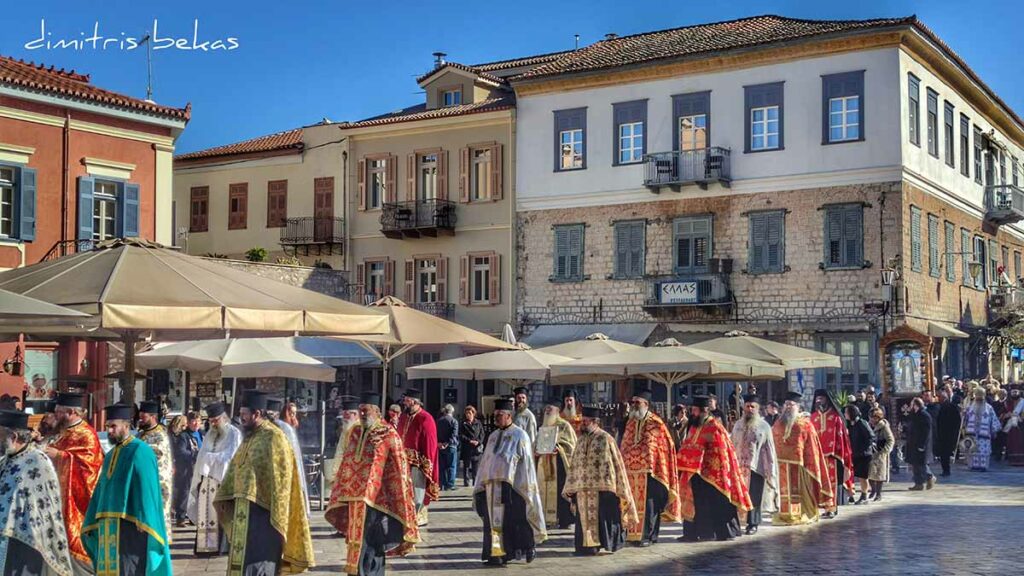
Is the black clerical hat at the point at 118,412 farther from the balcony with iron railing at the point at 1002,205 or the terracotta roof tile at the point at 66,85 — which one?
the balcony with iron railing at the point at 1002,205

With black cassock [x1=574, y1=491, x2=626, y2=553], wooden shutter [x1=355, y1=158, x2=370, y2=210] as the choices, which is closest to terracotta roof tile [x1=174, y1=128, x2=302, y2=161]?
wooden shutter [x1=355, y1=158, x2=370, y2=210]

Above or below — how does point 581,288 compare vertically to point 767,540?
above

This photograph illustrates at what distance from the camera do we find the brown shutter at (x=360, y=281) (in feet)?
127

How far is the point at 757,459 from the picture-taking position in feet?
56.5

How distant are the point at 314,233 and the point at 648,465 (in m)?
25.8

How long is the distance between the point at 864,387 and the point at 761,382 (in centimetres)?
244

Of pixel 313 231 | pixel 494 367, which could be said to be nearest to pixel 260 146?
pixel 313 231

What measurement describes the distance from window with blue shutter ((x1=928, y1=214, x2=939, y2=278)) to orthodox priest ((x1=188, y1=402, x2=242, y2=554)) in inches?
927

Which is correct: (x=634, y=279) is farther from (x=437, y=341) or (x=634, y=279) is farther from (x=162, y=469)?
(x=162, y=469)

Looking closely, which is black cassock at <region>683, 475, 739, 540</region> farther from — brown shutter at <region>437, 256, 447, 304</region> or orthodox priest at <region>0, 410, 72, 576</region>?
brown shutter at <region>437, 256, 447, 304</region>

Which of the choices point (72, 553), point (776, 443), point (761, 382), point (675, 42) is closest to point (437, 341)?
point (776, 443)

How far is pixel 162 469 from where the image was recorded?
13250 mm

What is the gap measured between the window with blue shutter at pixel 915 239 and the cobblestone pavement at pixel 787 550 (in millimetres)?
13751

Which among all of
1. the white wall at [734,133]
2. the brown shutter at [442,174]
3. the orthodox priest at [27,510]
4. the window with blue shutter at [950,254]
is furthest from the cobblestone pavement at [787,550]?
the brown shutter at [442,174]
